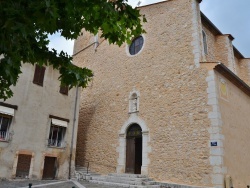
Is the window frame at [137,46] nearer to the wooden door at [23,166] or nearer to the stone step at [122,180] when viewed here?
the stone step at [122,180]

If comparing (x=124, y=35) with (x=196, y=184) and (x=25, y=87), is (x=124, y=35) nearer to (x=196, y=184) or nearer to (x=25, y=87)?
(x=196, y=184)

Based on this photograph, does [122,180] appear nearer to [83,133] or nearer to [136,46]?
[83,133]

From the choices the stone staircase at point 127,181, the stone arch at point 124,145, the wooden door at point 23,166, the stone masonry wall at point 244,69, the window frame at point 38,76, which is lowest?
the stone staircase at point 127,181

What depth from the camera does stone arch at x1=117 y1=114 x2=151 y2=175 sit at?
1021 centimetres

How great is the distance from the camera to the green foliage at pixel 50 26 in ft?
6.98

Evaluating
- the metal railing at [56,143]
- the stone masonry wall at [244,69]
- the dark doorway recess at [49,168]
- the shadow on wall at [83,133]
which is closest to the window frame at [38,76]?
the metal railing at [56,143]

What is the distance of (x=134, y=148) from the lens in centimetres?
1123

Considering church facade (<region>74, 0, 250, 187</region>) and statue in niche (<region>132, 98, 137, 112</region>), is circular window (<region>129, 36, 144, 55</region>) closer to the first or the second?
church facade (<region>74, 0, 250, 187</region>)

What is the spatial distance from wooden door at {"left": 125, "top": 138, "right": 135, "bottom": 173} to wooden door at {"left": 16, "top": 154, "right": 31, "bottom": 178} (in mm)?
4600

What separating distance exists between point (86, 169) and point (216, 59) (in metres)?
9.74

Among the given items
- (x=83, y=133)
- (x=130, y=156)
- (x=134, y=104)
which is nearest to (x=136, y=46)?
(x=134, y=104)

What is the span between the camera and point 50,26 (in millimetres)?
2348

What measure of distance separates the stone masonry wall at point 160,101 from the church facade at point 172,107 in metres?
0.04

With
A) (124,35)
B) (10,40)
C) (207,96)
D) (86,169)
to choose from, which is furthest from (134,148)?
(10,40)
